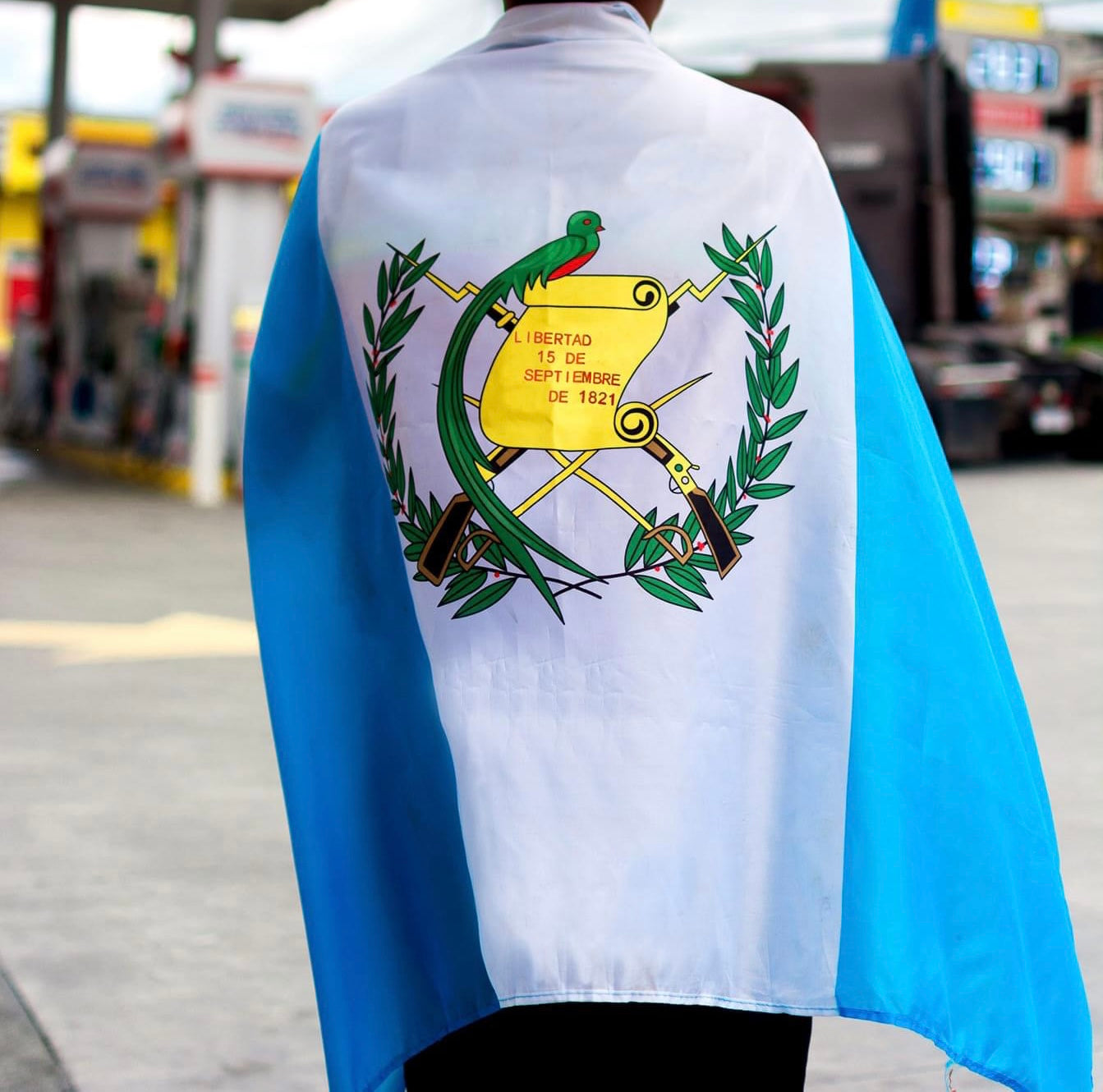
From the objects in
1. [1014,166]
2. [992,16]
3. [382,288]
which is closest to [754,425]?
[382,288]

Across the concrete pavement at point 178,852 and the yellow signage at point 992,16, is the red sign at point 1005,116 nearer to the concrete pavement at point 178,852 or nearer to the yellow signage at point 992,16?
the yellow signage at point 992,16

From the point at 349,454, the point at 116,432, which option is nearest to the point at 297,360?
the point at 349,454

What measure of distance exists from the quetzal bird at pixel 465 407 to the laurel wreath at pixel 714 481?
0.05ft

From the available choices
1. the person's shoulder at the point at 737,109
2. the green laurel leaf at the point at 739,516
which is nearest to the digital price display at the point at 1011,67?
the person's shoulder at the point at 737,109

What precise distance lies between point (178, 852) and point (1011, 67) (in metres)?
22.4

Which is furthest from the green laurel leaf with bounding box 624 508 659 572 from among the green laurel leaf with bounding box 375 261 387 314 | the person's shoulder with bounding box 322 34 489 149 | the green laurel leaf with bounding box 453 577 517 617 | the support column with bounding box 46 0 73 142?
the support column with bounding box 46 0 73 142

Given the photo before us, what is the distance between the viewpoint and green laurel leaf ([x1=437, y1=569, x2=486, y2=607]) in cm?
167

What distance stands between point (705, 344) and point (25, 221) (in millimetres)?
40623

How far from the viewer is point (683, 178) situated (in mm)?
1646

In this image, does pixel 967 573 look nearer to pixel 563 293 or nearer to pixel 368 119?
pixel 563 293

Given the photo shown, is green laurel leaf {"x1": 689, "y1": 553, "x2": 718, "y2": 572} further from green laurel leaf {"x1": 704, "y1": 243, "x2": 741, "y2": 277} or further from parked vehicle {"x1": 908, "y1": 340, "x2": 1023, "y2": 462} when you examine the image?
parked vehicle {"x1": 908, "y1": 340, "x2": 1023, "y2": 462}

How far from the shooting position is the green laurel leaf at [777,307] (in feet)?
5.46

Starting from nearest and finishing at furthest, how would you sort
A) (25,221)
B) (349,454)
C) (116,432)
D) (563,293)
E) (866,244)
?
(563,293), (349,454), (866,244), (116,432), (25,221)

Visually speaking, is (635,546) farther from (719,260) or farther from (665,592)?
(719,260)
